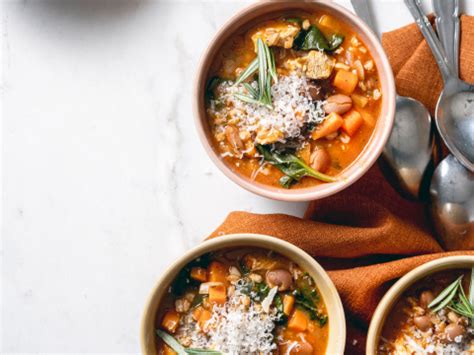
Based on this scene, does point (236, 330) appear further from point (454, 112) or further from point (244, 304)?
point (454, 112)

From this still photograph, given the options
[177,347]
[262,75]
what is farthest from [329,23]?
[177,347]

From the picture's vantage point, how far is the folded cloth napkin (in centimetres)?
263

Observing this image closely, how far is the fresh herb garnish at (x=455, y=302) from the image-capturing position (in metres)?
2.44

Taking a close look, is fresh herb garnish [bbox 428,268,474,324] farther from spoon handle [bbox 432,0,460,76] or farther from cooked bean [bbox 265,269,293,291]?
spoon handle [bbox 432,0,460,76]

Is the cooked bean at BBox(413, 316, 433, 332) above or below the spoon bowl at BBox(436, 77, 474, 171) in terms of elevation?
below

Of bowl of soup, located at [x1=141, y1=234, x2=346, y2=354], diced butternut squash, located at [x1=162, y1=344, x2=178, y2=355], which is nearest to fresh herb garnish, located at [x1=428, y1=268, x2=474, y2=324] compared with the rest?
bowl of soup, located at [x1=141, y1=234, x2=346, y2=354]

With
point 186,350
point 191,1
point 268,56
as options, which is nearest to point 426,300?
point 186,350

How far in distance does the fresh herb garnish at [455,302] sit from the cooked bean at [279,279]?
0.49 meters

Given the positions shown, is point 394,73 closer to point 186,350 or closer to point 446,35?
point 446,35

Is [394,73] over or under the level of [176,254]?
over

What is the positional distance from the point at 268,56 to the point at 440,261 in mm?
897

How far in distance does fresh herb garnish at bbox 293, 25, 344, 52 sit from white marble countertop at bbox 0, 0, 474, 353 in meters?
0.38

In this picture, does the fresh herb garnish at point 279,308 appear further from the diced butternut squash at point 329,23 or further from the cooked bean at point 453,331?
the diced butternut squash at point 329,23

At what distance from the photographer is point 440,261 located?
241 cm
